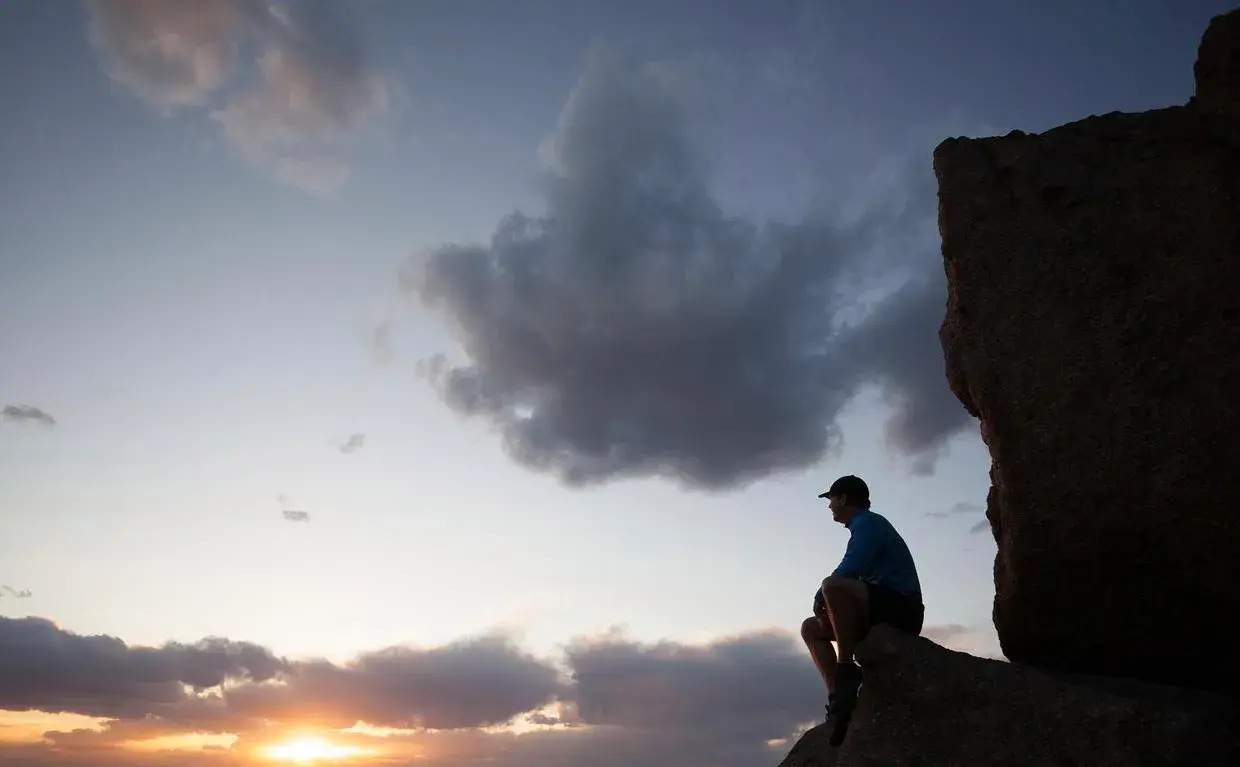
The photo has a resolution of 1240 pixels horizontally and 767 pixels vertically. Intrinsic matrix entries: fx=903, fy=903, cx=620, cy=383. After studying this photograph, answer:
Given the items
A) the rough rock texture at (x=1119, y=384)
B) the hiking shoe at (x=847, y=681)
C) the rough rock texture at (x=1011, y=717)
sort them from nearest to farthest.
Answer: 1. the rough rock texture at (x=1011, y=717)
2. the rough rock texture at (x=1119, y=384)
3. the hiking shoe at (x=847, y=681)

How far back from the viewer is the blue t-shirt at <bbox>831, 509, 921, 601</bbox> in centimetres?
665

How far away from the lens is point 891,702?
20.7 ft

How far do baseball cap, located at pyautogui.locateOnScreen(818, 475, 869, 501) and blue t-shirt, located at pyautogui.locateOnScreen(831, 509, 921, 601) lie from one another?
0.33 metres

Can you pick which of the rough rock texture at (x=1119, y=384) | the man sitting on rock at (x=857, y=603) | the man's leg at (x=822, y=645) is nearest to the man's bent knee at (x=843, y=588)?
the man sitting on rock at (x=857, y=603)

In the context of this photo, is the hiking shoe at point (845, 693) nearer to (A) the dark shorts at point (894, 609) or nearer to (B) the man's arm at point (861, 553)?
(A) the dark shorts at point (894, 609)

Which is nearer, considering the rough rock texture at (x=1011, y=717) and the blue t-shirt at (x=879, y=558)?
the rough rock texture at (x=1011, y=717)

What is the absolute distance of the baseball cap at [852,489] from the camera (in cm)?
713

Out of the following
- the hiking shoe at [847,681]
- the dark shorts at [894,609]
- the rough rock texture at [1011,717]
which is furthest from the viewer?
the dark shorts at [894,609]

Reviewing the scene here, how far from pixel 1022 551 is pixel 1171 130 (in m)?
3.48

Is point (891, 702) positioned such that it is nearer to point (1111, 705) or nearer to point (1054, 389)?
point (1111, 705)

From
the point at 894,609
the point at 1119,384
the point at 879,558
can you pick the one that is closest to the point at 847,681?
the point at 894,609

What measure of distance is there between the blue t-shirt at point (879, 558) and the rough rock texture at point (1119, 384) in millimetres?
730

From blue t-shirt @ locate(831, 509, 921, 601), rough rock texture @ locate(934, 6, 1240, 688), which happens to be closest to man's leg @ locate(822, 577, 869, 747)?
blue t-shirt @ locate(831, 509, 921, 601)

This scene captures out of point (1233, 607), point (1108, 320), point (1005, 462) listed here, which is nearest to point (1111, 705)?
point (1233, 607)
